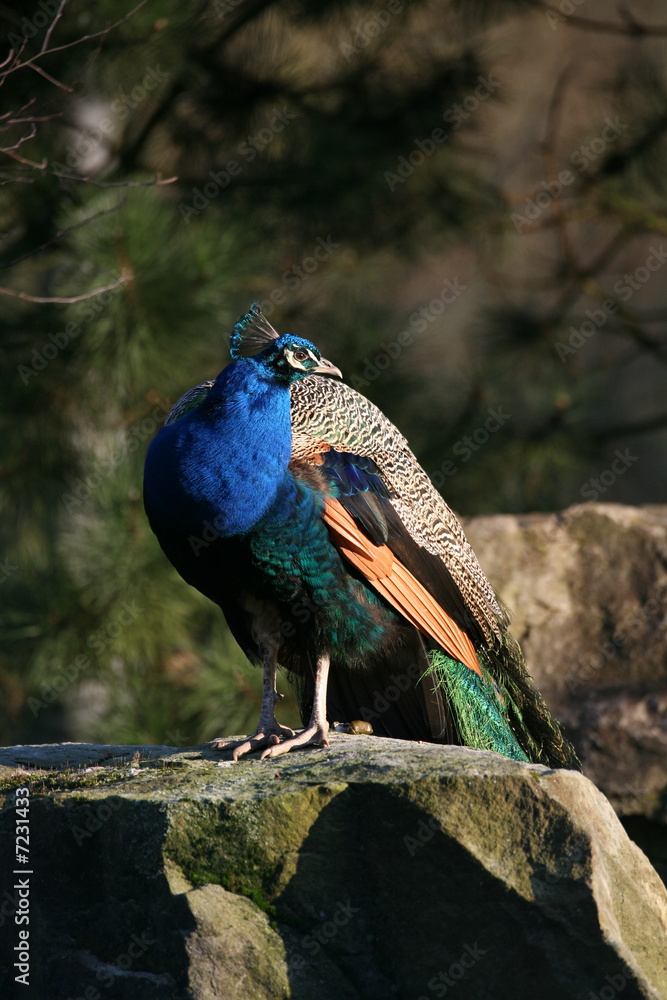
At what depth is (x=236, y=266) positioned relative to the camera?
4887mm

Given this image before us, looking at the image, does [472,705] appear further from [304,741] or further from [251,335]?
[251,335]

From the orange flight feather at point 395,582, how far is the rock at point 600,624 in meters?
1.47

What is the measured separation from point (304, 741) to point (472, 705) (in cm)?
66

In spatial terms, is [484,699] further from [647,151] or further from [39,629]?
[647,151]

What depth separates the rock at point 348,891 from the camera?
2.34m

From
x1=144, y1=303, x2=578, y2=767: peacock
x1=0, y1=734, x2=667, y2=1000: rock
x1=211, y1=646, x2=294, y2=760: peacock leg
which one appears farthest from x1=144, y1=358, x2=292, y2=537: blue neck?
x1=0, y1=734, x2=667, y2=1000: rock

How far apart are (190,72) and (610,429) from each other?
117 inches

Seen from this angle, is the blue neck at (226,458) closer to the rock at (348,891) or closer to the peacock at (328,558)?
the peacock at (328,558)

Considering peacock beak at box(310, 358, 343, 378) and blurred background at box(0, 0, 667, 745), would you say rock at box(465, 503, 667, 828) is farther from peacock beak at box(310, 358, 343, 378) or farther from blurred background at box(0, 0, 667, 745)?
peacock beak at box(310, 358, 343, 378)

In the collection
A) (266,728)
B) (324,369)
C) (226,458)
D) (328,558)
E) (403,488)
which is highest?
(324,369)

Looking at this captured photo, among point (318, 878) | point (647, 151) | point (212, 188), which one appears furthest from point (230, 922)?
point (647, 151)

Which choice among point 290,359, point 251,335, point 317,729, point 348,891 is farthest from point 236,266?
point 348,891

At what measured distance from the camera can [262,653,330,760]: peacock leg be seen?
307cm

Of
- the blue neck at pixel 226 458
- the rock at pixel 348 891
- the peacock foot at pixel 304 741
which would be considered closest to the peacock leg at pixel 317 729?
the peacock foot at pixel 304 741
